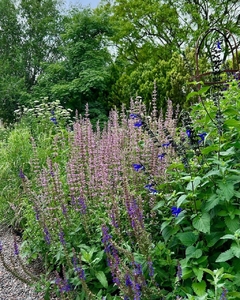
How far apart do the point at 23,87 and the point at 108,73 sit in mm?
4835

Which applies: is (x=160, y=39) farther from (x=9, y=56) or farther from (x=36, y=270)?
(x=36, y=270)

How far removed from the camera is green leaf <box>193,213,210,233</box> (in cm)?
167

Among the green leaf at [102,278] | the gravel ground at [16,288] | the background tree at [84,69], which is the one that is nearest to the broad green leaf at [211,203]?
the green leaf at [102,278]

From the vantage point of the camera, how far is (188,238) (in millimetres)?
1828

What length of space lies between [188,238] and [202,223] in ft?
0.56

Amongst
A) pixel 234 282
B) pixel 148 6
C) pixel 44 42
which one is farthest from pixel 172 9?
pixel 234 282

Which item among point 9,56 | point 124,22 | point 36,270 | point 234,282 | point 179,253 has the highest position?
point 124,22

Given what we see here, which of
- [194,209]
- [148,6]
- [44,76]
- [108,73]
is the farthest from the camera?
[148,6]

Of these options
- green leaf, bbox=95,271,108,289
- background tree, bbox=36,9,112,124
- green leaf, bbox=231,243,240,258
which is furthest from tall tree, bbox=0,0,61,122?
green leaf, bbox=231,243,240,258

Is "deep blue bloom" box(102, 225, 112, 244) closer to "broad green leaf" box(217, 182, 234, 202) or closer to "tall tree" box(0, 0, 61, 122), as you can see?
"broad green leaf" box(217, 182, 234, 202)

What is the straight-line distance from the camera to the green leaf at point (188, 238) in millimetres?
1814

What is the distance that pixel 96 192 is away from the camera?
276cm

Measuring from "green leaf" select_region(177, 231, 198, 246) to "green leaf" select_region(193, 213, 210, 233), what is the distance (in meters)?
0.13

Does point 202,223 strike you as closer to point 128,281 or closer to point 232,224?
point 232,224
